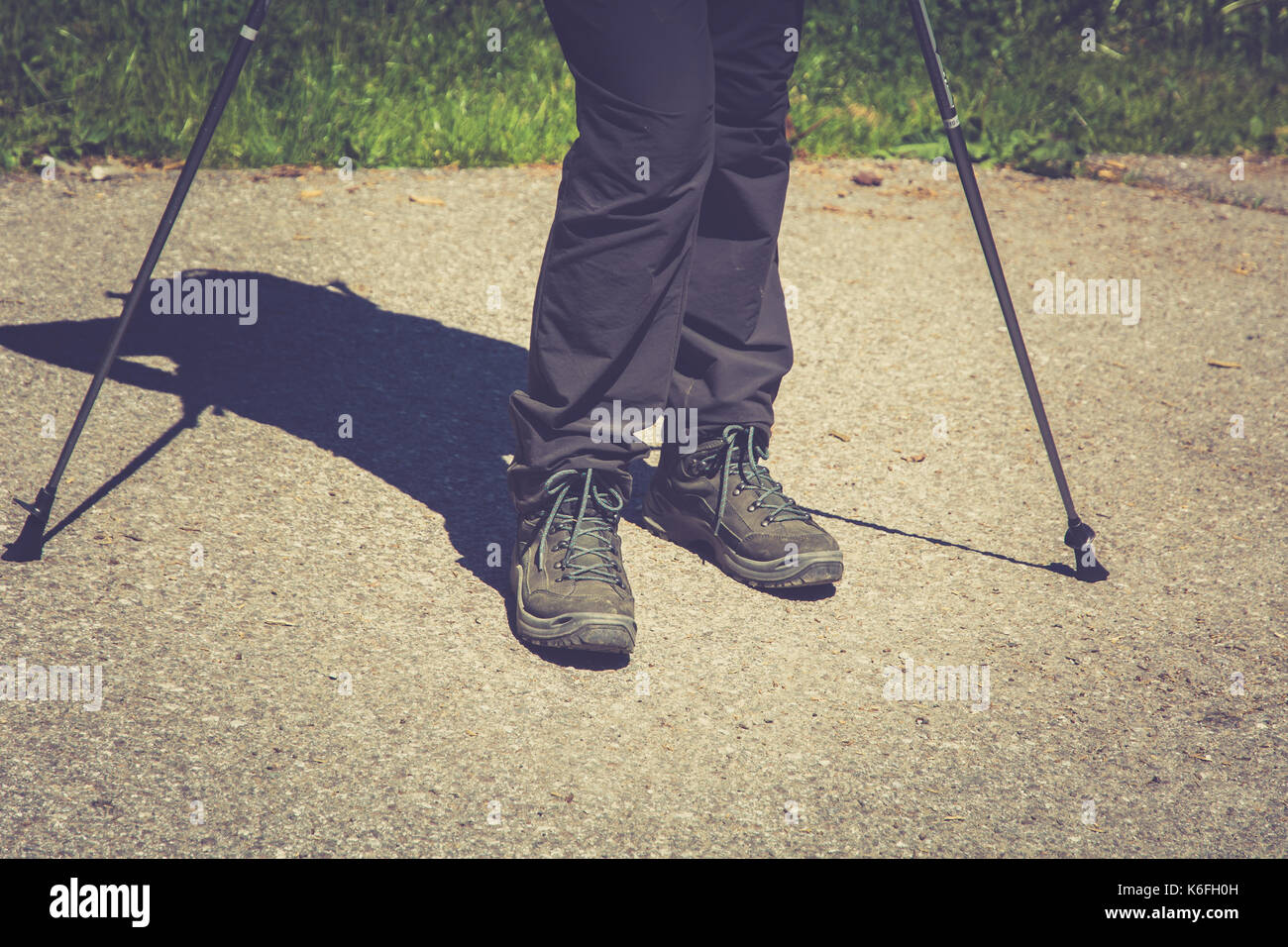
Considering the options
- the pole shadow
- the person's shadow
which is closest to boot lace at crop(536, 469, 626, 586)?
the person's shadow

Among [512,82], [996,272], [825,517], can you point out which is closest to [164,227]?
[825,517]

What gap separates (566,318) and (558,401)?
18cm

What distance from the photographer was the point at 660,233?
248 cm

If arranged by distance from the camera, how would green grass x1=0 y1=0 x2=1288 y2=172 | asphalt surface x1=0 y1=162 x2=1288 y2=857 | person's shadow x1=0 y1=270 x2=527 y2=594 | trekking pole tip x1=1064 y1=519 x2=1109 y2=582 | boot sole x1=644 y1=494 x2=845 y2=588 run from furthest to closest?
1. green grass x1=0 y1=0 x2=1288 y2=172
2. person's shadow x1=0 y1=270 x2=527 y2=594
3. trekking pole tip x1=1064 y1=519 x2=1109 y2=582
4. boot sole x1=644 y1=494 x2=845 y2=588
5. asphalt surface x1=0 y1=162 x2=1288 y2=857

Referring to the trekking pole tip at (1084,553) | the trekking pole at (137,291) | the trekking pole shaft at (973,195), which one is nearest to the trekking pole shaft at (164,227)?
the trekking pole at (137,291)

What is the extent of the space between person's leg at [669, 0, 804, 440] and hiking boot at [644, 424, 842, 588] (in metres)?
0.07

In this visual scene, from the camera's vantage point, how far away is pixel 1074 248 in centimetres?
541

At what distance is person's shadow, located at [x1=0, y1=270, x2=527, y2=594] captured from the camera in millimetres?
3191

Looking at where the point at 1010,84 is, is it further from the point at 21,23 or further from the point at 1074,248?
the point at 21,23

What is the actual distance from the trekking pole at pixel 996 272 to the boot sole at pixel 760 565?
24.4 inches

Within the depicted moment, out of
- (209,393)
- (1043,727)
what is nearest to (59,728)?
(209,393)

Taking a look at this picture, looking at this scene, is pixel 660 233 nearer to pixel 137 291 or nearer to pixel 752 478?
pixel 752 478

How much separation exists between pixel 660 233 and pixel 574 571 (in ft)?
2.53

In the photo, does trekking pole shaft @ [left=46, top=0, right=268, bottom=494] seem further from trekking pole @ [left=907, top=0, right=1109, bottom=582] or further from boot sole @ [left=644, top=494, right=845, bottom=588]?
trekking pole @ [left=907, top=0, right=1109, bottom=582]
